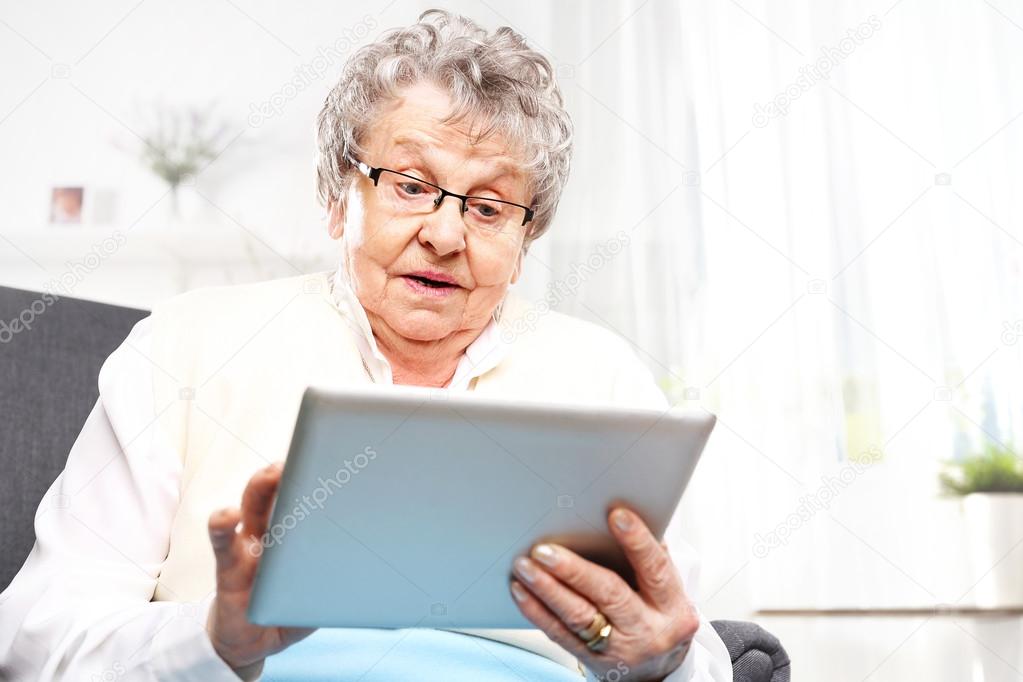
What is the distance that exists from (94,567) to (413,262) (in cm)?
56

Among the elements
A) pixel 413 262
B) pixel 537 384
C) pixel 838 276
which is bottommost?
pixel 537 384

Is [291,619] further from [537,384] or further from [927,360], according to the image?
[927,360]

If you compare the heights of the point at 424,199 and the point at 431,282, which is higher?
the point at 424,199

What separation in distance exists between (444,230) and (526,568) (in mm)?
584

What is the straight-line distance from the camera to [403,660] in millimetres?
1033

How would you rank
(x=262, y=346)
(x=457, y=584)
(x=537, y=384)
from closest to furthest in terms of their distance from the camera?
(x=457, y=584) → (x=262, y=346) → (x=537, y=384)

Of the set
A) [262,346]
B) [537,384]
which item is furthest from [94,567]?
[537,384]

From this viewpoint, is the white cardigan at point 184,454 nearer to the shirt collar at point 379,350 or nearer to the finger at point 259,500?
the shirt collar at point 379,350

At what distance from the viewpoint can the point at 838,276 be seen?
2.84 m

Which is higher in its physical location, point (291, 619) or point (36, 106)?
point (36, 106)
